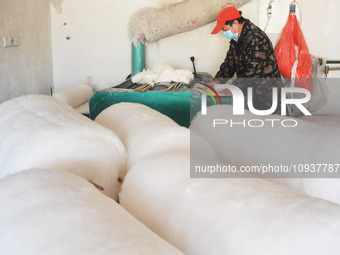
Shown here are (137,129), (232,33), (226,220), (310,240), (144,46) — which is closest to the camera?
(310,240)

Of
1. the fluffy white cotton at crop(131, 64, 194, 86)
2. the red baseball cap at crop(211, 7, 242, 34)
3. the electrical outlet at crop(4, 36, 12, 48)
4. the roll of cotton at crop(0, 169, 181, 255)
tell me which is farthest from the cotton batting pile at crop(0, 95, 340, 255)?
the electrical outlet at crop(4, 36, 12, 48)

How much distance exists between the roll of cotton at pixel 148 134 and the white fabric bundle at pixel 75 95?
98.1 inches

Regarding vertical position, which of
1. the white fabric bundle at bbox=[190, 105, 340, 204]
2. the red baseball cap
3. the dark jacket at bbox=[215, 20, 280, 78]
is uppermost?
the red baseball cap

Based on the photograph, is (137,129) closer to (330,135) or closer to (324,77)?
(330,135)

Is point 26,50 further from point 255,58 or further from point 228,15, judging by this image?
point 255,58

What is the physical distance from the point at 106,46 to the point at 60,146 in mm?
3919

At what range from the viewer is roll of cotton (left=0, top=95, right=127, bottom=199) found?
3.78 ft

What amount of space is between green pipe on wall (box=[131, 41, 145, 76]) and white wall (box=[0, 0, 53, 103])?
3.61 feet

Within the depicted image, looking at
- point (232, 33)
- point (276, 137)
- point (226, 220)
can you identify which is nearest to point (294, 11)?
point (232, 33)

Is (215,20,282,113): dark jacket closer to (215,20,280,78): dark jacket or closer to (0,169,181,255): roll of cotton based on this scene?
(215,20,280,78): dark jacket

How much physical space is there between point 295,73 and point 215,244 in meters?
3.66

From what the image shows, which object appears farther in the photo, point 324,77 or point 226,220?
point 324,77

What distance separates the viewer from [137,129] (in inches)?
55.9

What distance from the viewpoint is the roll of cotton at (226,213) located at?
2.44 ft
